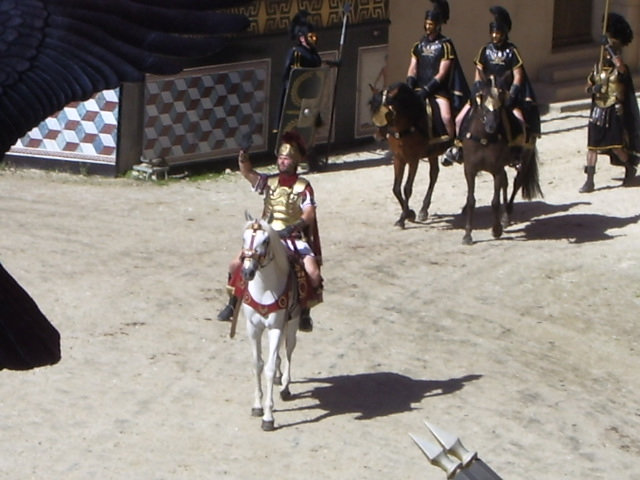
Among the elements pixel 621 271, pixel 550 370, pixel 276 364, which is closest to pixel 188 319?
pixel 276 364

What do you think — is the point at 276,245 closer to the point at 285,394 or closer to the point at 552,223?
the point at 285,394

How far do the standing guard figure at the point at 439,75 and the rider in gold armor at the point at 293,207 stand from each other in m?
5.27

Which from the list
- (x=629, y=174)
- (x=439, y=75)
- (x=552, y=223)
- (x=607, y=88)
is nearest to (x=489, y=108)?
(x=439, y=75)

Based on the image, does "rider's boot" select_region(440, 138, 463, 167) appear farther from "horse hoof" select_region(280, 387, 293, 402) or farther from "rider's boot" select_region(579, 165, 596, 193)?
"horse hoof" select_region(280, 387, 293, 402)

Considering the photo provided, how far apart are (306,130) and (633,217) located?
12.6 feet

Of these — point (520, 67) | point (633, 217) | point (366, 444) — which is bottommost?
point (366, 444)

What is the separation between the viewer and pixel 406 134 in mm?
15281

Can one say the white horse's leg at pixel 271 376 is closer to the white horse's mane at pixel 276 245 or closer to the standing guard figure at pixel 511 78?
the white horse's mane at pixel 276 245

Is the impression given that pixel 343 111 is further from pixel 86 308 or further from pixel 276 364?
pixel 276 364

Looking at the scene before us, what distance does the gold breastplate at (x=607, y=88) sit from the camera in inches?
665

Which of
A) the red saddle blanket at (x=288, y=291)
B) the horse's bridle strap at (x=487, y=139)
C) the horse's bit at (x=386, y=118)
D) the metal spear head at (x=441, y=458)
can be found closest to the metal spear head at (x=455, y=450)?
the metal spear head at (x=441, y=458)

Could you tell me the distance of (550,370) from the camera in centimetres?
1159

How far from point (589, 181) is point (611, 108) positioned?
85cm

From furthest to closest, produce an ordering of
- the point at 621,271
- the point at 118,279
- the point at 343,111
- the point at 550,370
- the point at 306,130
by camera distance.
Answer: the point at 343,111 → the point at 306,130 → the point at 621,271 → the point at 118,279 → the point at 550,370
